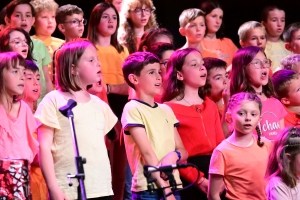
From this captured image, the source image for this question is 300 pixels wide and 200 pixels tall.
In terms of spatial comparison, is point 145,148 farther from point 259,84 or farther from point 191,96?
point 259,84

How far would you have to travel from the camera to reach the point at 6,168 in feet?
12.1

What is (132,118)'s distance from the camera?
4285 mm

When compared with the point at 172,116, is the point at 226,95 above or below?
above

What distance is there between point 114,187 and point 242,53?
145cm

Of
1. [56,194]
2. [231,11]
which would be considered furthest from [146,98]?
[231,11]

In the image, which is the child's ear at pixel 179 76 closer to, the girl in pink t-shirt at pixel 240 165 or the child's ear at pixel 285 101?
the girl in pink t-shirt at pixel 240 165

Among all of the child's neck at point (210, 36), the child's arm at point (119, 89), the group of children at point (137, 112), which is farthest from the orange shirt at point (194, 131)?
the child's neck at point (210, 36)

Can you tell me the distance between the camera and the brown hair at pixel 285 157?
435cm

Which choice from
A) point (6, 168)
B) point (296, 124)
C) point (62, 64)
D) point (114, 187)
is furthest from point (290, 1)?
point (6, 168)

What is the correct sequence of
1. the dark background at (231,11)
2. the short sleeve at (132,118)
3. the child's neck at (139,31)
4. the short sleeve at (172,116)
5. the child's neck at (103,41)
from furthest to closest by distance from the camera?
the dark background at (231,11)
the child's neck at (139,31)
the child's neck at (103,41)
the short sleeve at (172,116)
the short sleeve at (132,118)

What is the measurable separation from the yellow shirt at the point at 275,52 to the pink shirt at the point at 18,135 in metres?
3.41

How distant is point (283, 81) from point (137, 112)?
1.70 meters

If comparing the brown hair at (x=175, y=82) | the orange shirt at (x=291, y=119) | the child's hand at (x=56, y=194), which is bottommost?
the child's hand at (x=56, y=194)

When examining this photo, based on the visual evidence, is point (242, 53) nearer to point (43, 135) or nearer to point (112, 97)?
point (112, 97)
